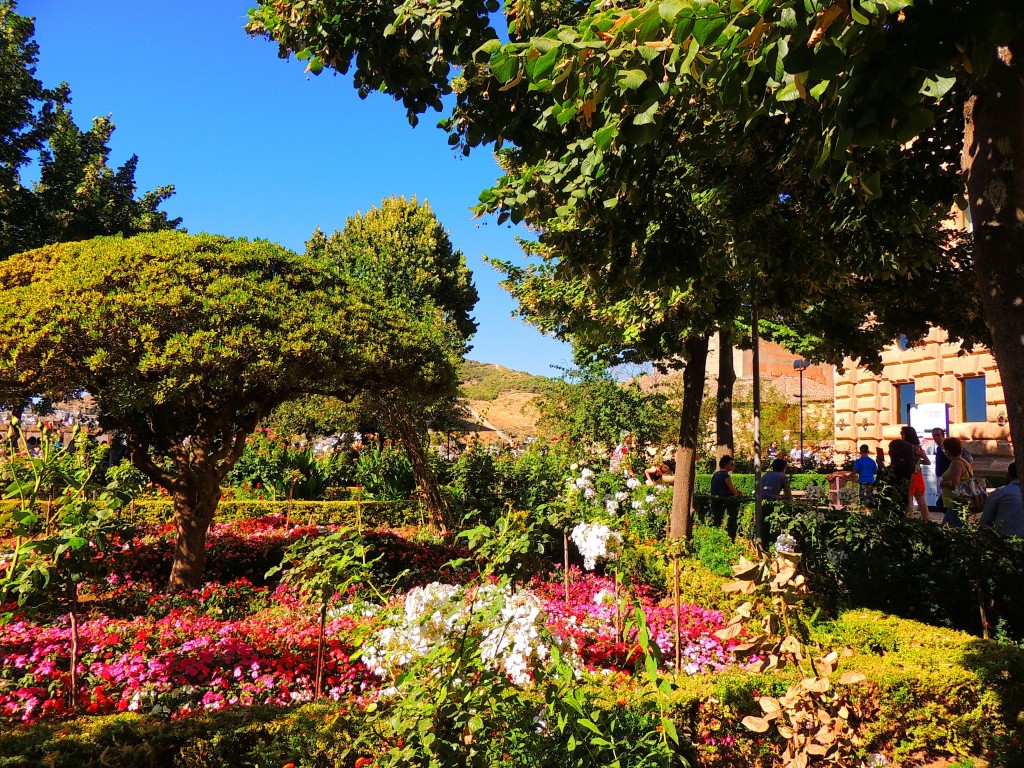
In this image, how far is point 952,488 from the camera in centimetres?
880

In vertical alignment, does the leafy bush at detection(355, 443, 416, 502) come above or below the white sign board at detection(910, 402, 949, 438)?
below

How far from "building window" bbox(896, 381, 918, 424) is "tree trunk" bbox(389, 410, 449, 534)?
49.2ft

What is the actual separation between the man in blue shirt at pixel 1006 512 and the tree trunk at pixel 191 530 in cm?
807

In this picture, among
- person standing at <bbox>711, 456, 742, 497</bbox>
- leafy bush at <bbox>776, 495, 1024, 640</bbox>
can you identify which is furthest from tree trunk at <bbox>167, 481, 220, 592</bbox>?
person standing at <bbox>711, 456, 742, 497</bbox>

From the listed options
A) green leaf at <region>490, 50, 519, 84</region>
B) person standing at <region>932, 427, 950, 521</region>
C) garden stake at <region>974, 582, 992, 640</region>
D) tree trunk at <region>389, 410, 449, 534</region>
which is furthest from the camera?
person standing at <region>932, 427, 950, 521</region>

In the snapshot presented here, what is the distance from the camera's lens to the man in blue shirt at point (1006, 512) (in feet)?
19.3

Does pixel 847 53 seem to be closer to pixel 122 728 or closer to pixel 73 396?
pixel 122 728

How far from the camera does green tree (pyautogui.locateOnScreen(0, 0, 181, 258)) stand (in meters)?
15.8

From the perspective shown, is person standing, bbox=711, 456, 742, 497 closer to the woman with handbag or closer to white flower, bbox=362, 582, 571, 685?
the woman with handbag

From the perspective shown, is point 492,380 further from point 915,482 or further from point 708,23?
point 708,23

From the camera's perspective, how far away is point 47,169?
17.6 metres

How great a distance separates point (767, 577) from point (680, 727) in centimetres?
125

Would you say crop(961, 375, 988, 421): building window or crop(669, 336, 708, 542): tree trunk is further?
crop(961, 375, 988, 421): building window

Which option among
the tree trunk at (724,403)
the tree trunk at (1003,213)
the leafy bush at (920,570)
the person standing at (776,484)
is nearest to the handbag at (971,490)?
the person standing at (776,484)
